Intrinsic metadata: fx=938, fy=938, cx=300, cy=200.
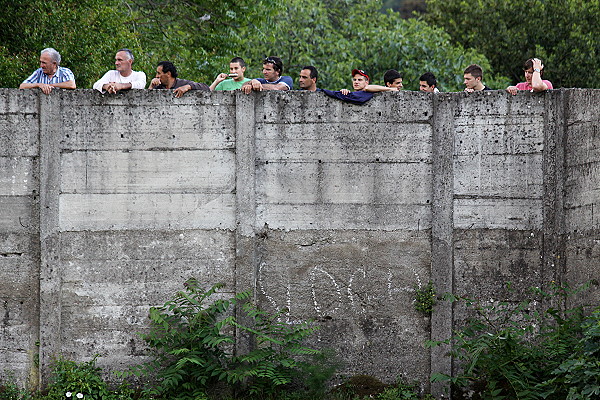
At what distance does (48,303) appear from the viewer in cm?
951

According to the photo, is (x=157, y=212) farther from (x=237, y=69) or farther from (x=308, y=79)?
(x=308, y=79)

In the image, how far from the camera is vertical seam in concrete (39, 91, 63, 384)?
9508 millimetres

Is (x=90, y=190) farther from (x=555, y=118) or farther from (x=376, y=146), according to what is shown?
(x=555, y=118)

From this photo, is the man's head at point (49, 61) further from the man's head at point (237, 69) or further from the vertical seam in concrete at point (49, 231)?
the man's head at point (237, 69)

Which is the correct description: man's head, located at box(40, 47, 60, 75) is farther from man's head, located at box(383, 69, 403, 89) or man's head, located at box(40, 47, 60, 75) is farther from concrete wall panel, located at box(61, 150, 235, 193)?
man's head, located at box(383, 69, 403, 89)

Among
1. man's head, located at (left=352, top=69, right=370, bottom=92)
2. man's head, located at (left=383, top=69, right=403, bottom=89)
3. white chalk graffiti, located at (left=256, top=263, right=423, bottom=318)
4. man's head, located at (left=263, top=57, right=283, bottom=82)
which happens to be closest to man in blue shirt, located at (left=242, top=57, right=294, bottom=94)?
man's head, located at (left=263, top=57, right=283, bottom=82)

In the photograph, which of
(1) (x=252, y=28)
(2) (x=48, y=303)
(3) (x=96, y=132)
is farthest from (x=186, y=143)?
(1) (x=252, y=28)

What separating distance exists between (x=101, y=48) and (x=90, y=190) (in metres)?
4.90

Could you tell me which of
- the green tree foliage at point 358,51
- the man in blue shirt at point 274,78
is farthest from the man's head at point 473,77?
the green tree foliage at point 358,51

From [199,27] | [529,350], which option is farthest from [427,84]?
[199,27]

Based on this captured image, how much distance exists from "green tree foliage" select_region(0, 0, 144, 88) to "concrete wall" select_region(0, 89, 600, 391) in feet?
11.6

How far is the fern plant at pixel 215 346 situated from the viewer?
9109mm

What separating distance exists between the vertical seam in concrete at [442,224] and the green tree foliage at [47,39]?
608cm

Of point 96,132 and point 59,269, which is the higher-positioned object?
point 96,132
